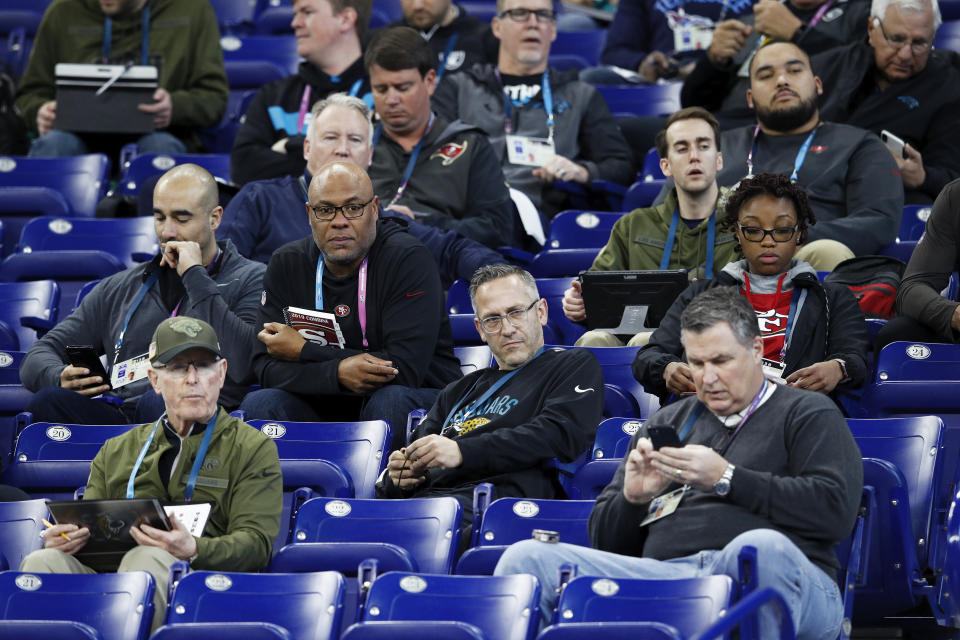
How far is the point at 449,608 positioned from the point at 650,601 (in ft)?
1.60

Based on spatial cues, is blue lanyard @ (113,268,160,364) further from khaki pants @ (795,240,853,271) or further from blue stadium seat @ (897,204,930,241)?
blue stadium seat @ (897,204,930,241)

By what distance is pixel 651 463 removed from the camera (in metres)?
3.78

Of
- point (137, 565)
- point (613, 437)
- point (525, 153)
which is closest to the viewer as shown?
point (137, 565)

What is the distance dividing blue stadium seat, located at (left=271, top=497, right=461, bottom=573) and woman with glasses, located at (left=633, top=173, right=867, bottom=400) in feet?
2.99

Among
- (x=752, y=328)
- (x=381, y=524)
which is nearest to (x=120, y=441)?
(x=381, y=524)

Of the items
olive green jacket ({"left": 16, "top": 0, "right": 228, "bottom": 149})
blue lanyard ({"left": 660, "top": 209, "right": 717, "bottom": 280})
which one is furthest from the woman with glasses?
olive green jacket ({"left": 16, "top": 0, "right": 228, "bottom": 149})

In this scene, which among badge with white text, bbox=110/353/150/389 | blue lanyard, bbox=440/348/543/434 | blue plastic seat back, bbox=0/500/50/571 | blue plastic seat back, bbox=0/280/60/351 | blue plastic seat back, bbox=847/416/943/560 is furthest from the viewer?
blue plastic seat back, bbox=0/280/60/351

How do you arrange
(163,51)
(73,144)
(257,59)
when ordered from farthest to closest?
(257,59) < (163,51) < (73,144)

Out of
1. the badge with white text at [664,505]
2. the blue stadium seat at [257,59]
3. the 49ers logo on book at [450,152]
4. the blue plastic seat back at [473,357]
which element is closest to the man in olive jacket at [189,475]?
the badge with white text at [664,505]

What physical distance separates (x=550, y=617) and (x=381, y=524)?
681 mm

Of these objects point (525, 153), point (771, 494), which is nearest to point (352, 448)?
point (771, 494)

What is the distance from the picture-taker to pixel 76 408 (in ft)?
17.0

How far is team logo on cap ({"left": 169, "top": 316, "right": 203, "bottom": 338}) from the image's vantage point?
442 cm

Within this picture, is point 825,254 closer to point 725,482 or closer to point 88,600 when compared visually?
point 725,482
